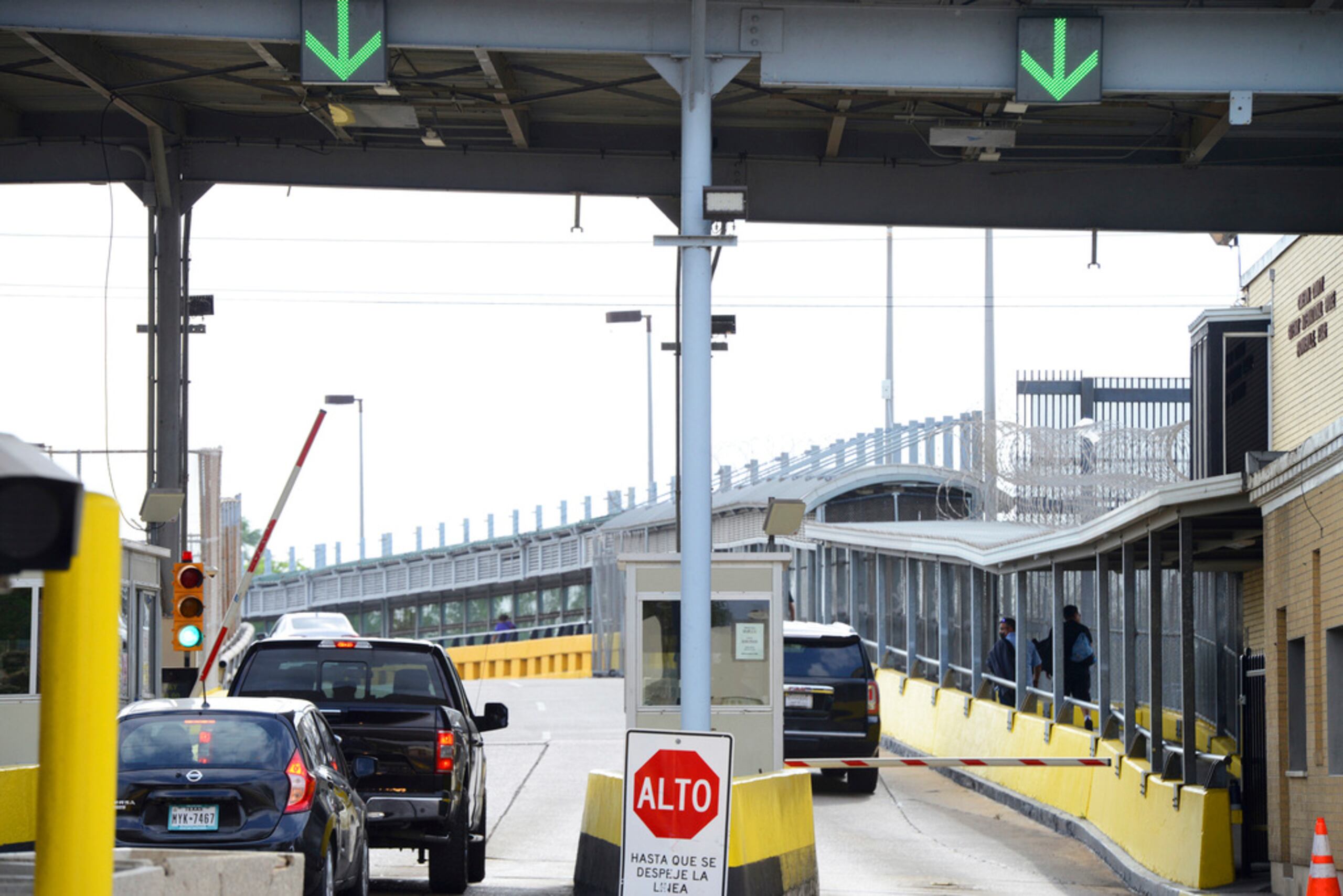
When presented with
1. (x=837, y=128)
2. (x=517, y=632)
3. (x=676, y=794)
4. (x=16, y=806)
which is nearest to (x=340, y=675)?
(x=16, y=806)

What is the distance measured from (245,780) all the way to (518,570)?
52.2 meters

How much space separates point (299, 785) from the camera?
438 inches

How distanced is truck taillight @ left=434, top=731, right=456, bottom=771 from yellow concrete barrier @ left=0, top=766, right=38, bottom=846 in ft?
8.96

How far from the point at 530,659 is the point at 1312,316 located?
124 feet

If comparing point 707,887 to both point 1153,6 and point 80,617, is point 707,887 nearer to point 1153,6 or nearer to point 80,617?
point 80,617

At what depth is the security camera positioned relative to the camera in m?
3.96

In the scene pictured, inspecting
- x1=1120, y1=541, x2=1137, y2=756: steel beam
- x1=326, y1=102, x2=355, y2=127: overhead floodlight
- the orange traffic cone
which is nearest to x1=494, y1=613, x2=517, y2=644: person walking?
x1=1120, y1=541, x2=1137, y2=756: steel beam

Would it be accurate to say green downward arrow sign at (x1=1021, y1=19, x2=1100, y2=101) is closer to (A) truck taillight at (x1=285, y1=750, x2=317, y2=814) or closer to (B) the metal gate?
(B) the metal gate

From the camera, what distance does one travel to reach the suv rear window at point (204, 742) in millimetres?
11172

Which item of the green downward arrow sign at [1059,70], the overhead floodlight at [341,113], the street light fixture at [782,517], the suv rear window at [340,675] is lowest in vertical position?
the suv rear window at [340,675]

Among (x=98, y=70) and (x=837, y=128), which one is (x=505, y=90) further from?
(x=98, y=70)

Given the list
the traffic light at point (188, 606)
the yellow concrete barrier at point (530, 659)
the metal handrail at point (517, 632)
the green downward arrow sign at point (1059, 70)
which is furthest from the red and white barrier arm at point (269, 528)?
the metal handrail at point (517, 632)

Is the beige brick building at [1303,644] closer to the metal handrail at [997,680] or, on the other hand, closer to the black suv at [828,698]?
the black suv at [828,698]

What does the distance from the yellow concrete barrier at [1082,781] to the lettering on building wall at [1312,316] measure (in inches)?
198
